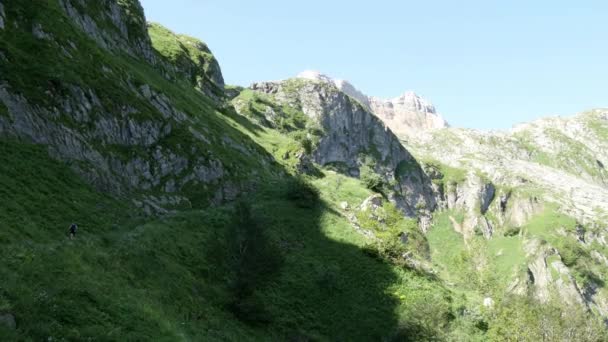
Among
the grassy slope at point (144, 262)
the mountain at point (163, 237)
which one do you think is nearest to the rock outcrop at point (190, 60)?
the mountain at point (163, 237)

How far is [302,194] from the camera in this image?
6356cm

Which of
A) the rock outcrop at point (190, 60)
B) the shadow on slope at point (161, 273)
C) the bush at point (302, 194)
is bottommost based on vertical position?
the shadow on slope at point (161, 273)

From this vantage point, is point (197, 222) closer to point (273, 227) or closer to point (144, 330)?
point (273, 227)

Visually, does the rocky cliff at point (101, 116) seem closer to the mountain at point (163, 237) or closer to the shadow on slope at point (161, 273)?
the mountain at point (163, 237)

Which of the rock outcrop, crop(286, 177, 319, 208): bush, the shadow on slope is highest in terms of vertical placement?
the rock outcrop

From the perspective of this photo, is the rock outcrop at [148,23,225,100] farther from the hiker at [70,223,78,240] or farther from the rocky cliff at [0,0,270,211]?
the hiker at [70,223,78,240]

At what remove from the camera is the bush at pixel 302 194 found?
6291 centimetres

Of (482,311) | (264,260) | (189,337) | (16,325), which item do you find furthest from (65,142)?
(482,311)

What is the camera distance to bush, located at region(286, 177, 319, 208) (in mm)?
62906

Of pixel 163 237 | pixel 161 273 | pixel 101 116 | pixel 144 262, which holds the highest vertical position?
pixel 101 116

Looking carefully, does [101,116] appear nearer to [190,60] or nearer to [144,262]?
[144,262]

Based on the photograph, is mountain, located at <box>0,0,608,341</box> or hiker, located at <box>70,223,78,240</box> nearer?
mountain, located at <box>0,0,608,341</box>

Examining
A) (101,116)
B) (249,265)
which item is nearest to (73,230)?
(249,265)

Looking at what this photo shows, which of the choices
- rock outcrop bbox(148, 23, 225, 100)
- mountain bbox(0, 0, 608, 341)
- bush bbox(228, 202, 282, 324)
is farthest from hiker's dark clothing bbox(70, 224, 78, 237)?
rock outcrop bbox(148, 23, 225, 100)
